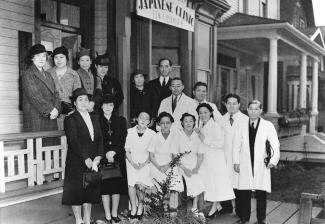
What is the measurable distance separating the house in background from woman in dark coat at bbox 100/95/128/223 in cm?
756

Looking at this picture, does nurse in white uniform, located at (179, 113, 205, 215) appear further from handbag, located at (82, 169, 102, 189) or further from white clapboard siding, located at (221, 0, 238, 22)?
white clapboard siding, located at (221, 0, 238, 22)

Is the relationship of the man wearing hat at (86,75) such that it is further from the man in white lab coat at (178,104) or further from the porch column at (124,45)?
the man in white lab coat at (178,104)

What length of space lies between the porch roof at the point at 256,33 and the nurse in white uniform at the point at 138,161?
8178 millimetres

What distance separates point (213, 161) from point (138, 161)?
3.76 feet

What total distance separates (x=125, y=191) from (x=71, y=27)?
11.3ft

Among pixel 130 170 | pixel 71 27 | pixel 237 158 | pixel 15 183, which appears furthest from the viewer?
pixel 71 27

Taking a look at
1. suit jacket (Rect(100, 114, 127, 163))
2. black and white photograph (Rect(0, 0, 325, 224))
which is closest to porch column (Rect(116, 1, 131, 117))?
black and white photograph (Rect(0, 0, 325, 224))

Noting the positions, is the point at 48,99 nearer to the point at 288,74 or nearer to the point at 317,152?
the point at 317,152

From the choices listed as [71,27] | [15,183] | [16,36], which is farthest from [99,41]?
[15,183]

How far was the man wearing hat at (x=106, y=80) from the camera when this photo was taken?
545 cm

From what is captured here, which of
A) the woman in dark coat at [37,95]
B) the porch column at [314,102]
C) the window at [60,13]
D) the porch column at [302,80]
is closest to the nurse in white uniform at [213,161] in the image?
the woman in dark coat at [37,95]

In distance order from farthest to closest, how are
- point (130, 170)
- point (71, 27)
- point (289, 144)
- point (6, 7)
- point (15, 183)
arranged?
point (289, 144) → point (71, 27) → point (6, 7) → point (130, 170) → point (15, 183)

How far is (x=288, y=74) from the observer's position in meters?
20.3

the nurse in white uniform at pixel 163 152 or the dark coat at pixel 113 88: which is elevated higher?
the dark coat at pixel 113 88
